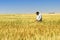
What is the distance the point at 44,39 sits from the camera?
6691 millimetres

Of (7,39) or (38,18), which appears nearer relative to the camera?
(7,39)

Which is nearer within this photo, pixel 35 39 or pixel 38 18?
pixel 35 39

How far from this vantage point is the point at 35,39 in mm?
6770

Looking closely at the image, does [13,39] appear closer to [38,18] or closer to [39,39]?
[39,39]

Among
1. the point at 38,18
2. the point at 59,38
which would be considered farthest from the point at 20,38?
the point at 38,18

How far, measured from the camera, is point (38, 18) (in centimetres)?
1505

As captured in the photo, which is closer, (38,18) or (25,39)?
(25,39)

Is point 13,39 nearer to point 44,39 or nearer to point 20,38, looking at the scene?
point 20,38

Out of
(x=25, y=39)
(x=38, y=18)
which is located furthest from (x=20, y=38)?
(x=38, y=18)

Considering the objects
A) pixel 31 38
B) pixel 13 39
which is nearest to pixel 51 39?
pixel 31 38

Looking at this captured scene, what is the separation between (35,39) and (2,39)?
37.5 inches

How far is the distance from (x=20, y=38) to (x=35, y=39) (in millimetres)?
462

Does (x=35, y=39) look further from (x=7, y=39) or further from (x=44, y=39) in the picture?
(x=7, y=39)

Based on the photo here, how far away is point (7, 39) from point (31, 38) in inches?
28.4
